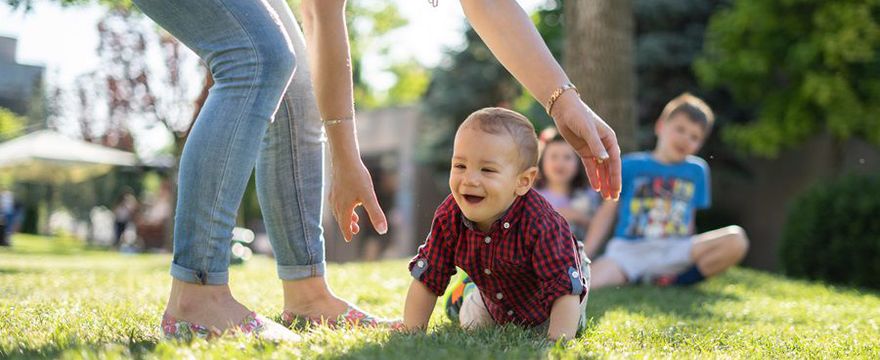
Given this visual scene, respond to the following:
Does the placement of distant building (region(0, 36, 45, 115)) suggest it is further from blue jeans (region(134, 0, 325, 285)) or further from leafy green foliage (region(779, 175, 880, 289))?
blue jeans (region(134, 0, 325, 285))

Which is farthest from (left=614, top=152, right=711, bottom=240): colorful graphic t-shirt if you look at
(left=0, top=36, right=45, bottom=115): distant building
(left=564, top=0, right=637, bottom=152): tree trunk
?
(left=0, top=36, right=45, bottom=115): distant building

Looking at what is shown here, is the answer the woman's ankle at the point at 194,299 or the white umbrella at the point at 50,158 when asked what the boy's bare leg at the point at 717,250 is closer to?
the woman's ankle at the point at 194,299

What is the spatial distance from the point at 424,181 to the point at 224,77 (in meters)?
21.0

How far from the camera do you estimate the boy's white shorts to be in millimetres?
5688

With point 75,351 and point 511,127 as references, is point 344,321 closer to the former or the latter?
point 511,127

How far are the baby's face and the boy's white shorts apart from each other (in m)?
3.43

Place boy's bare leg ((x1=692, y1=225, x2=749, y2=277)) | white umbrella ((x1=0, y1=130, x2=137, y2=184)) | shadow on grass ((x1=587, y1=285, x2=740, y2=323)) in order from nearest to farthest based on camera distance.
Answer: shadow on grass ((x1=587, y1=285, x2=740, y2=323)) → boy's bare leg ((x1=692, y1=225, x2=749, y2=277)) → white umbrella ((x1=0, y1=130, x2=137, y2=184))

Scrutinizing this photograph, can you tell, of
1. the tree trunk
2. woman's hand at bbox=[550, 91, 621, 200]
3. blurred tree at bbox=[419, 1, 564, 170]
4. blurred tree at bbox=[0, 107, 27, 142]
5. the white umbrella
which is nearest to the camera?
woman's hand at bbox=[550, 91, 621, 200]

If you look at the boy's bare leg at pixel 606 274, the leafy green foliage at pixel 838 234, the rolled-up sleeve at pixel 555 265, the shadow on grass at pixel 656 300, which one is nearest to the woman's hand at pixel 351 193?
the rolled-up sleeve at pixel 555 265

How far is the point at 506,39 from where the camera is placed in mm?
2439

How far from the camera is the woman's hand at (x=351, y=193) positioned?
8.61ft

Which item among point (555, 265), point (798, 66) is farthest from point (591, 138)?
point (798, 66)

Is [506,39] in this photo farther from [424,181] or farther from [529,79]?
[424,181]

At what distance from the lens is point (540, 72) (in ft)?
7.92
